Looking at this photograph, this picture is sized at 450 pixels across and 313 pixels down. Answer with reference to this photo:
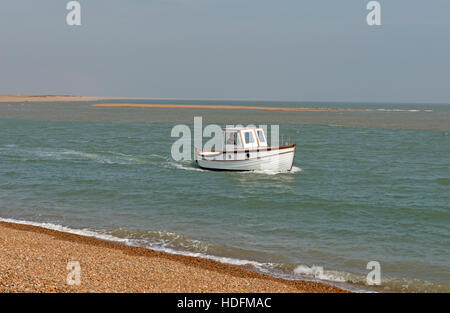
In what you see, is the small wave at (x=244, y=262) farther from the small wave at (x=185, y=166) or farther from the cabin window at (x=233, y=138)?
the small wave at (x=185, y=166)

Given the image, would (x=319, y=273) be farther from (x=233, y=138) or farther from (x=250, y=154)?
(x=233, y=138)

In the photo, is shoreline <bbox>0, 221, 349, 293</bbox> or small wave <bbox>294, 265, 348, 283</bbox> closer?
shoreline <bbox>0, 221, 349, 293</bbox>

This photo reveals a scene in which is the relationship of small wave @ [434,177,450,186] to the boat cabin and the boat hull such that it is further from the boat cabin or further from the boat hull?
the boat cabin

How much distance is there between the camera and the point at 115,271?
12.0m

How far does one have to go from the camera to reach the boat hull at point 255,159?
108ft

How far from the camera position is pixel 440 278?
14.4 m

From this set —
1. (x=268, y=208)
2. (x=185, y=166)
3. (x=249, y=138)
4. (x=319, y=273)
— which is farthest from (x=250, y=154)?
(x=319, y=273)

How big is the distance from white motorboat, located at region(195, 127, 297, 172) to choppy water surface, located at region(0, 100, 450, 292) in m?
0.81

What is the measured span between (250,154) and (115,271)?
72.1ft

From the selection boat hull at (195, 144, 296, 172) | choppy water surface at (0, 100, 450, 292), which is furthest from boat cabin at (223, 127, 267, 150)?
choppy water surface at (0, 100, 450, 292)

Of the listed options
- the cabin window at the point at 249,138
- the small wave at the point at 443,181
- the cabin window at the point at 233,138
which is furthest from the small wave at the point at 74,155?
the small wave at the point at 443,181

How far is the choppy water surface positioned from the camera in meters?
16.1

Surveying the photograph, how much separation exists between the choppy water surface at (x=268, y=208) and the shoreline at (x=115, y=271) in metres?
1.28

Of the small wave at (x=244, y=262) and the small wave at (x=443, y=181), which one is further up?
the small wave at (x=443, y=181)
